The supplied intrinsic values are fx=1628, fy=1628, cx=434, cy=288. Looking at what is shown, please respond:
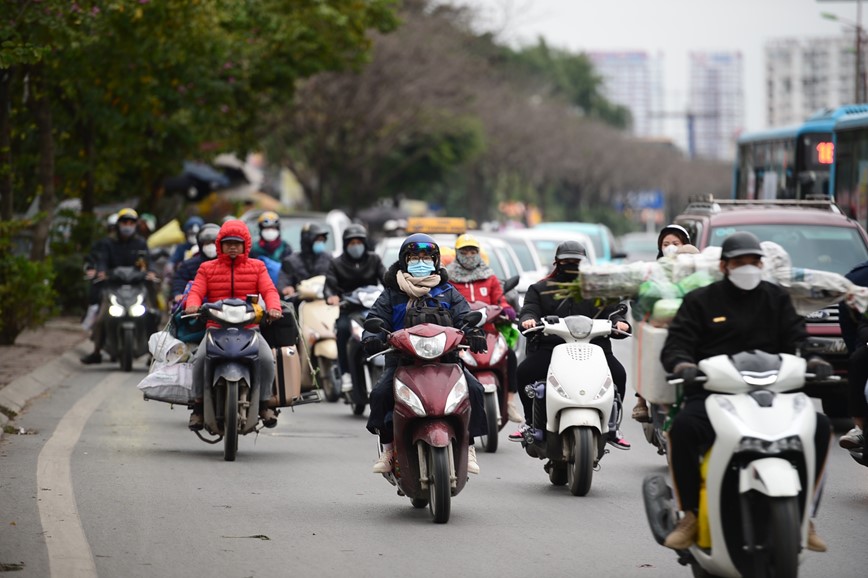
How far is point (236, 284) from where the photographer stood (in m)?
12.2

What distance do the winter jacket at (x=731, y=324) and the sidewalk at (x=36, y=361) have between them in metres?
7.28

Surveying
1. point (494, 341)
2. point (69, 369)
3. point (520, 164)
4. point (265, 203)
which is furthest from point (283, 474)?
point (520, 164)

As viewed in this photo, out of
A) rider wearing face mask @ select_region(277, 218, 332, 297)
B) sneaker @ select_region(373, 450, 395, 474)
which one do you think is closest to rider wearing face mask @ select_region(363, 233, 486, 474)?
sneaker @ select_region(373, 450, 395, 474)

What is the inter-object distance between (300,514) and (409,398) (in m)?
1.03

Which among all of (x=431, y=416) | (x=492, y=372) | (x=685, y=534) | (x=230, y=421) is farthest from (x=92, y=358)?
(x=685, y=534)

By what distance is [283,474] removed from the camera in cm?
1139

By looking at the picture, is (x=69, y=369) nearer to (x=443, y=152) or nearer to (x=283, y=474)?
(x=283, y=474)

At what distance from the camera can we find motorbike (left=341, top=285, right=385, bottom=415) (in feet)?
48.2

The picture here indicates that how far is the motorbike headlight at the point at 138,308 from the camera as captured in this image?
1903 cm

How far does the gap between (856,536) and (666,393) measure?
2.15 meters

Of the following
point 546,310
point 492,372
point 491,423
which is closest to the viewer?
point 546,310

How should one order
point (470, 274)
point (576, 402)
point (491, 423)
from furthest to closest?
point (470, 274), point (491, 423), point (576, 402)

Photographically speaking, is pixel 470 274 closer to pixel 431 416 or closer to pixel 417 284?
pixel 417 284

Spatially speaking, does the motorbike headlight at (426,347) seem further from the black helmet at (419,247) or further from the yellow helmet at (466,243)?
the yellow helmet at (466,243)
